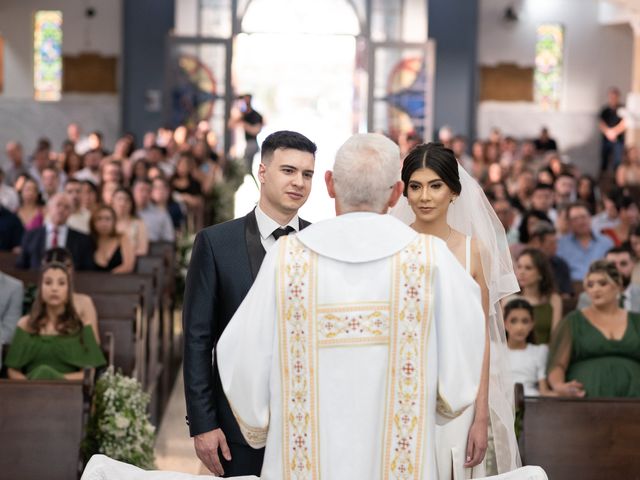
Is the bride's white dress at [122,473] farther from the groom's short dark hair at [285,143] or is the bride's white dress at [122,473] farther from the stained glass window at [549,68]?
the stained glass window at [549,68]

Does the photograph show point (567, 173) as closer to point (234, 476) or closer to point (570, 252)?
point (570, 252)

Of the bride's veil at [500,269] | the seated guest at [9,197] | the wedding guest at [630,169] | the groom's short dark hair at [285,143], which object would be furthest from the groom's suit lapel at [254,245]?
the wedding guest at [630,169]

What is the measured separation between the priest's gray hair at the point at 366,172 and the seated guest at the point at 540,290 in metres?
4.45

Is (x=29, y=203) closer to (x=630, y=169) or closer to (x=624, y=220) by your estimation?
(x=624, y=220)

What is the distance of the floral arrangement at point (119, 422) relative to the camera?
6.30 meters

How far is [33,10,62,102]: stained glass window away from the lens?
23375 mm

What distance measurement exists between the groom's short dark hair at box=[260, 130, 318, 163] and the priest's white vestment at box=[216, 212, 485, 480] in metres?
0.62

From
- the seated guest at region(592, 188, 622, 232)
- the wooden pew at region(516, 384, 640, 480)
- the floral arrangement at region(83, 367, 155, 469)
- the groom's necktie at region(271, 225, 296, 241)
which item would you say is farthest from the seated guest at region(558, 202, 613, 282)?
the groom's necktie at region(271, 225, 296, 241)

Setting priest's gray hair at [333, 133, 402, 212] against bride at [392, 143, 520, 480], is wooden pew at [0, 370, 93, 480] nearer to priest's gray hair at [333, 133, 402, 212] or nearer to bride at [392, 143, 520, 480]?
bride at [392, 143, 520, 480]

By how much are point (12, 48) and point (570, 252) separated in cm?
1518

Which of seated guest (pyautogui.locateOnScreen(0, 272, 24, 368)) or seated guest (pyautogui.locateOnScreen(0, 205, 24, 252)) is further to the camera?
seated guest (pyautogui.locateOnScreen(0, 205, 24, 252))

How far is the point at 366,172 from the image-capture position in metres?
3.19

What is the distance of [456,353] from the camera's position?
3.23 metres

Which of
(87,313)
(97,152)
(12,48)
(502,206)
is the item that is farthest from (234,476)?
(12,48)
